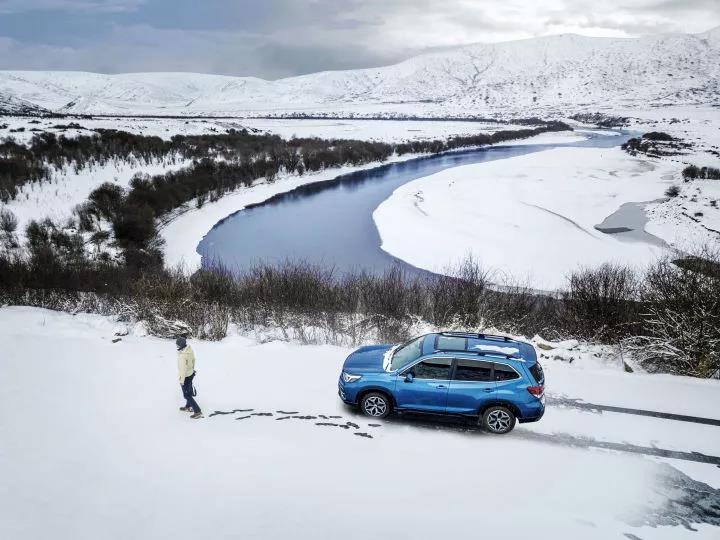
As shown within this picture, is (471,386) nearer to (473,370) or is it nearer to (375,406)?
(473,370)

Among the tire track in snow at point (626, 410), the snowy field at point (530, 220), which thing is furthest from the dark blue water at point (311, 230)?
the tire track in snow at point (626, 410)

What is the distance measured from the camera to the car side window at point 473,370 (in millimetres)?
10844

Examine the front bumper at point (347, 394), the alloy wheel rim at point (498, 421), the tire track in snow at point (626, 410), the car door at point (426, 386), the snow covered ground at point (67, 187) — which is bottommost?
the tire track in snow at point (626, 410)

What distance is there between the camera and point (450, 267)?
30.2 meters

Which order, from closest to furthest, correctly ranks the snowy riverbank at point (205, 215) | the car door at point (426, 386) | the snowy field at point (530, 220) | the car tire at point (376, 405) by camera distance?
the car door at point (426, 386)
the car tire at point (376, 405)
the snowy field at point (530, 220)
the snowy riverbank at point (205, 215)

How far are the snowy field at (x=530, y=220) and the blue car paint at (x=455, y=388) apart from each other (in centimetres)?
1720

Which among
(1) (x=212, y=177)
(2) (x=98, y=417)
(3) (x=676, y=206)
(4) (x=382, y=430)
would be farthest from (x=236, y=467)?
(1) (x=212, y=177)

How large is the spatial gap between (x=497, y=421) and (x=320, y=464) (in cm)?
418

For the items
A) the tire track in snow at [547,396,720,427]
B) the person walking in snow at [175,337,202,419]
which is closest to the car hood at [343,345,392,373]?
→ the person walking in snow at [175,337,202,419]

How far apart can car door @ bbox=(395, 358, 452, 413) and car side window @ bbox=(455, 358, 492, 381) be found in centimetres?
23

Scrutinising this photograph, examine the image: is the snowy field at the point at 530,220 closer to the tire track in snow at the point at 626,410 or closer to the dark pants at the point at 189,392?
the tire track in snow at the point at 626,410

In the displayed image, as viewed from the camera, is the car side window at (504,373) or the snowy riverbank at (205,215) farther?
the snowy riverbank at (205,215)

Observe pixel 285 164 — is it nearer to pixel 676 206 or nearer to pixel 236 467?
pixel 676 206

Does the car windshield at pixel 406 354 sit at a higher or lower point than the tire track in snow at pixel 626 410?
higher
